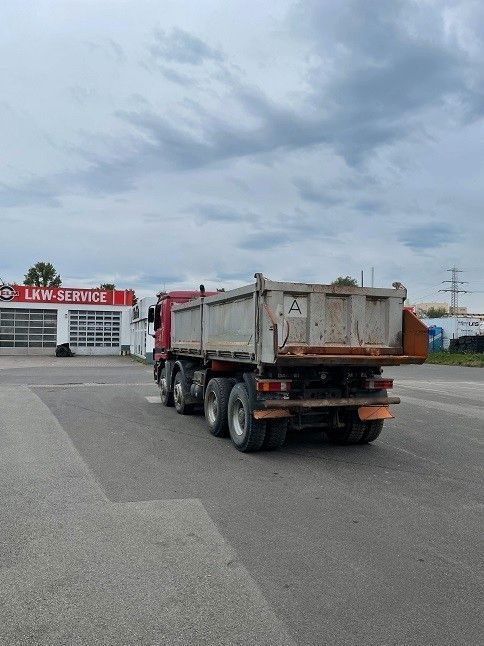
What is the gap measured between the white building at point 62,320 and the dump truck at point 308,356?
36.6 metres

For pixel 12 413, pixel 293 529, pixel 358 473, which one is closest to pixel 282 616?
pixel 293 529

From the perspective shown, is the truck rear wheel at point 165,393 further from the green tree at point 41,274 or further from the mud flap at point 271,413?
the green tree at point 41,274

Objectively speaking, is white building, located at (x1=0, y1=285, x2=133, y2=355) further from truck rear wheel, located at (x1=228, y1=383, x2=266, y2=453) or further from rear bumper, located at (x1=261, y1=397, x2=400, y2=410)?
rear bumper, located at (x1=261, y1=397, x2=400, y2=410)

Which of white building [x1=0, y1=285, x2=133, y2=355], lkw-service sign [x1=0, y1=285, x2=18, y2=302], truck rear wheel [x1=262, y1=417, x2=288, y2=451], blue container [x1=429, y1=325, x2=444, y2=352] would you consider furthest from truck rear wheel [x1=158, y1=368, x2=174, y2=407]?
blue container [x1=429, y1=325, x2=444, y2=352]

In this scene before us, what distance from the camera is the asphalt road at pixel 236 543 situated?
3.48 metres

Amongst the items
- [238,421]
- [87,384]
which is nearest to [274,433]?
[238,421]

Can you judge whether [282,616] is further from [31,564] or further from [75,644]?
[31,564]

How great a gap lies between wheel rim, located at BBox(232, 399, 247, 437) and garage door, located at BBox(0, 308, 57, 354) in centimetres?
3795

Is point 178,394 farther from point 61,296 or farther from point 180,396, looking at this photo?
point 61,296

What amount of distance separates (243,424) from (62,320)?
3774 centimetres

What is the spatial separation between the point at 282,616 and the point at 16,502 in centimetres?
336

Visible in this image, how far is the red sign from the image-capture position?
43531 mm

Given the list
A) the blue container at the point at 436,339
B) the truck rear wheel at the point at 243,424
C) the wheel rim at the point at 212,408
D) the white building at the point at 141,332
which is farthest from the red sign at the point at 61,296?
the truck rear wheel at the point at 243,424

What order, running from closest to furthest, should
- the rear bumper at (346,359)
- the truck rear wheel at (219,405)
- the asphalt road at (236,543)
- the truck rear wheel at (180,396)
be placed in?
the asphalt road at (236,543) → the rear bumper at (346,359) → the truck rear wheel at (219,405) → the truck rear wheel at (180,396)
